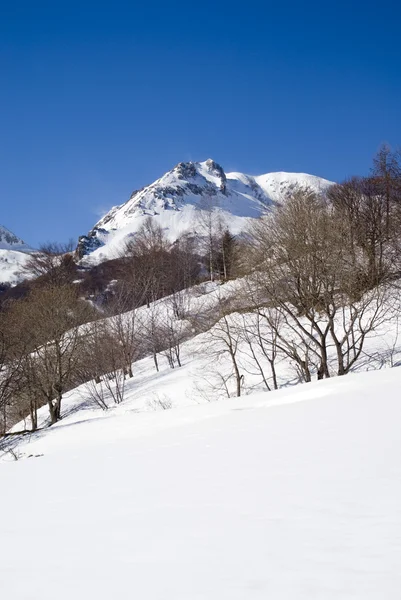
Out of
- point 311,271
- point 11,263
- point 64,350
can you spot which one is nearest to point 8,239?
point 11,263

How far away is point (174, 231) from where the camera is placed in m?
89.4

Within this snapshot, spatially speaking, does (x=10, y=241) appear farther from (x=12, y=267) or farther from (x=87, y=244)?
(x=87, y=244)

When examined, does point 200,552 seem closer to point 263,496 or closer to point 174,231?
point 263,496

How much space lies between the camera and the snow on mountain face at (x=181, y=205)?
288 ft

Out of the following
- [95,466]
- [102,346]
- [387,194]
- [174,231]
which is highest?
[174,231]

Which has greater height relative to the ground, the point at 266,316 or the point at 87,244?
the point at 87,244

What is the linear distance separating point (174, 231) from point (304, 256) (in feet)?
250

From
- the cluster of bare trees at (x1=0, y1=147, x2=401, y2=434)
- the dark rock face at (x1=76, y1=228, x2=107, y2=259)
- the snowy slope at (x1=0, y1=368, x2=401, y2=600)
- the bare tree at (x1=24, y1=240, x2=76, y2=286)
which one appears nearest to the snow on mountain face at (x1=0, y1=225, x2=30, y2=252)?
the dark rock face at (x1=76, y1=228, x2=107, y2=259)

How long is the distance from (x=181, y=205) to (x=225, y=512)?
108604 mm

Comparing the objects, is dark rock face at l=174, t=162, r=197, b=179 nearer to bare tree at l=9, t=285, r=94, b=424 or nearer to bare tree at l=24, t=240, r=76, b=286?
bare tree at l=24, t=240, r=76, b=286

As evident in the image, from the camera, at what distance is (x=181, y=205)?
110 metres

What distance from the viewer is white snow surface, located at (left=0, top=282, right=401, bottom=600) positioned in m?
3.00

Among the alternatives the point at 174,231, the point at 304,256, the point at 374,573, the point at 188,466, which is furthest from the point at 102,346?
the point at 174,231

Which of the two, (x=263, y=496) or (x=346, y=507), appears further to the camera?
(x=263, y=496)
